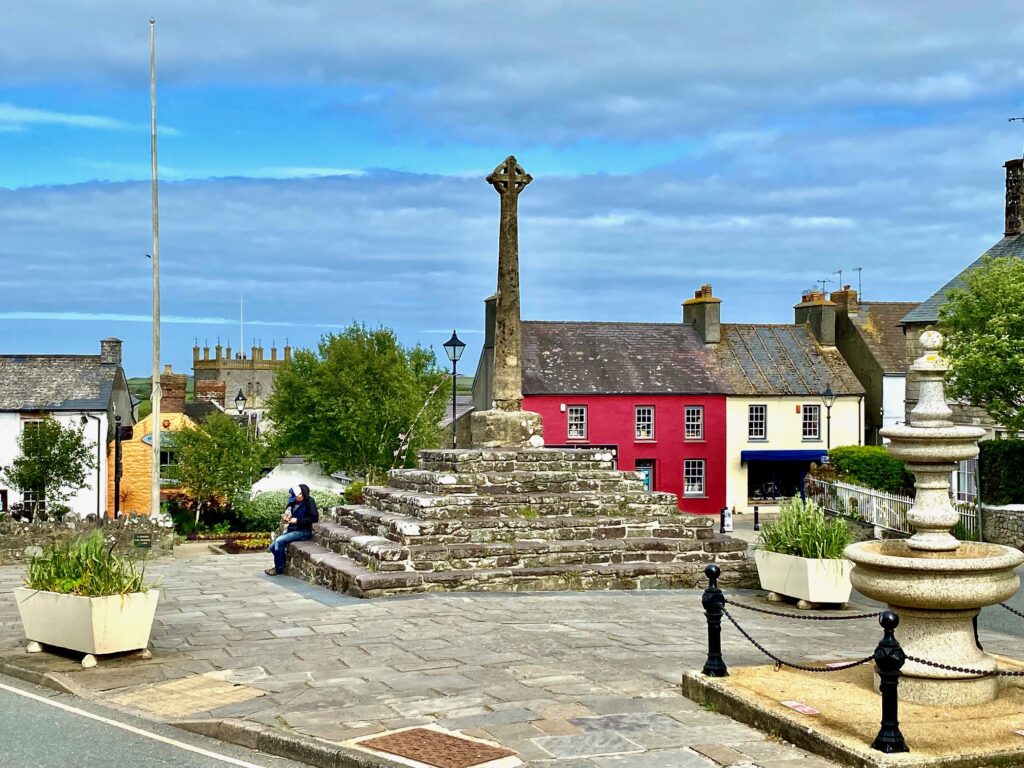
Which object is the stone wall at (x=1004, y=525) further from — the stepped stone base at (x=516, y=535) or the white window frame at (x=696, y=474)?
the white window frame at (x=696, y=474)

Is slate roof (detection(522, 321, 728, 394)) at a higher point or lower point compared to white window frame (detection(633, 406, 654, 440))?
higher

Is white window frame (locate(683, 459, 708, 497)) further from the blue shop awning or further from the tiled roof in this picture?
the tiled roof

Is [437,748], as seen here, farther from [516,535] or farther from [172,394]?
[172,394]

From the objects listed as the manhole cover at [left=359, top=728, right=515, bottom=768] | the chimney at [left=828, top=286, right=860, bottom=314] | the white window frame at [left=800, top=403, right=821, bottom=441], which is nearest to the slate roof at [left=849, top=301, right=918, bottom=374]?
the chimney at [left=828, top=286, right=860, bottom=314]

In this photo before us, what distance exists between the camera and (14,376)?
139 ft

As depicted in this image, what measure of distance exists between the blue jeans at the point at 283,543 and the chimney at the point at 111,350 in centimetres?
2979

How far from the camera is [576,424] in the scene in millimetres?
44156

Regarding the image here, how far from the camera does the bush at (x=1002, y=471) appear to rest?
28031mm

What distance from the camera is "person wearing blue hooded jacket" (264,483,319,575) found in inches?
699

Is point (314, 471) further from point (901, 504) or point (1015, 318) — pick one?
point (1015, 318)

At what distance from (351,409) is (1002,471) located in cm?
2367

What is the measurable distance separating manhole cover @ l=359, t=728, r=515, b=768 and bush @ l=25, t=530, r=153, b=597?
4174mm

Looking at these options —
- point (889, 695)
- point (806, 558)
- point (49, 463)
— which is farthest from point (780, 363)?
point (889, 695)

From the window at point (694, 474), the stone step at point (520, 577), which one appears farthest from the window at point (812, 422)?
the stone step at point (520, 577)
